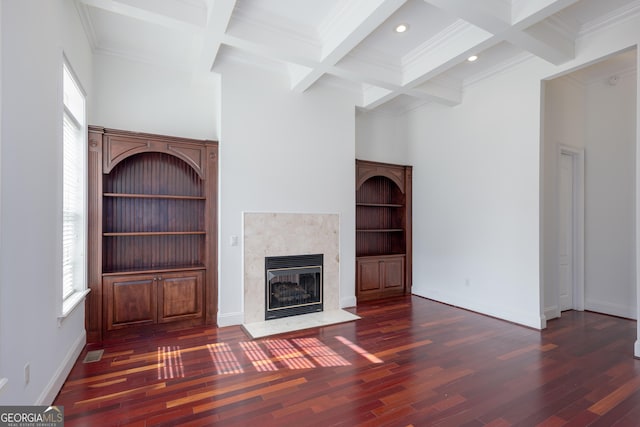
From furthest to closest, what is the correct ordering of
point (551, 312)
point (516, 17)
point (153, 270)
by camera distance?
point (551, 312), point (153, 270), point (516, 17)

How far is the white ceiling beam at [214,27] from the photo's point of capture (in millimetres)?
2885

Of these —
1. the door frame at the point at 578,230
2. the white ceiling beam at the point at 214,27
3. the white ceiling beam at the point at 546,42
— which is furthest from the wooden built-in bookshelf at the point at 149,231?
the door frame at the point at 578,230

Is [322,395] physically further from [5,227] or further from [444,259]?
[444,259]

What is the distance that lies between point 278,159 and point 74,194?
230 cm

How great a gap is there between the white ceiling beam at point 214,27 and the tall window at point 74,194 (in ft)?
4.21

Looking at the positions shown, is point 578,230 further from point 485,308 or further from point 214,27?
point 214,27

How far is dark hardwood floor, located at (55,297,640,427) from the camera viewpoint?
7.47ft

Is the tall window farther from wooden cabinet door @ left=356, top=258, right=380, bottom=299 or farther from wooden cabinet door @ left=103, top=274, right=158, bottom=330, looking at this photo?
wooden cabinet door @ left=356, top=258, right=380, bottom=299

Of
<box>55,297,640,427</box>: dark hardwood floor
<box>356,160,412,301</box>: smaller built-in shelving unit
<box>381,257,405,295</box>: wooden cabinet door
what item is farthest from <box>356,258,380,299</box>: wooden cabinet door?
<box>55,297,640,427</box>: dark hardwood floor

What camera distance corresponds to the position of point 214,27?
318 centimetres

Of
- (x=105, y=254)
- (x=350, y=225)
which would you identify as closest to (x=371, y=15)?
(x=350, y=225)

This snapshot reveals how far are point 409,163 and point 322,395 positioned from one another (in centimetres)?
455

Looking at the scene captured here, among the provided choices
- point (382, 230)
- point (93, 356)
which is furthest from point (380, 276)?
point (93, 356)

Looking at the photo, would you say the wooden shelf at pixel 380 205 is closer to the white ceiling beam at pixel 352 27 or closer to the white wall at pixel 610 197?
the white ceiling beam at pixel 352 27
